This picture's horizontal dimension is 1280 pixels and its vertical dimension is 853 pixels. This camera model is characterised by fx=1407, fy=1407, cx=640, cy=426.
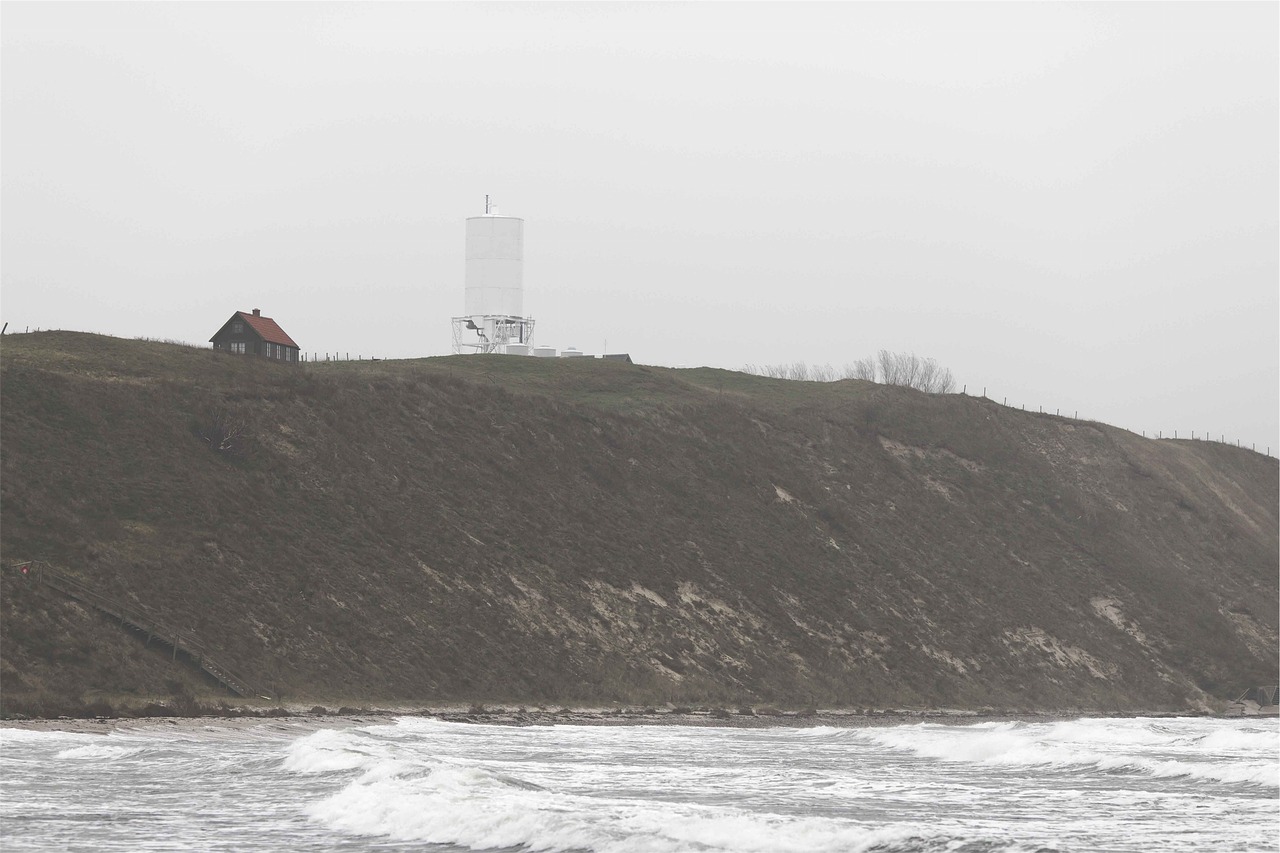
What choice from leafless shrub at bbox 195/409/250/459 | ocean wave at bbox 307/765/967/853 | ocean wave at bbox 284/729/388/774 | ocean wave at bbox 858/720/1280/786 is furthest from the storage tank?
ocean wave at bbox 307/765/967/853

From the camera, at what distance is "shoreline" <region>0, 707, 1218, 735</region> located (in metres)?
37.3

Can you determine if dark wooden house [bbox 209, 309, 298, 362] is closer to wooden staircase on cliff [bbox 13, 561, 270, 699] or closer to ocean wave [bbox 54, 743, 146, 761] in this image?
wooden staircase on cliff [bbox 13, 561, 270, 699]

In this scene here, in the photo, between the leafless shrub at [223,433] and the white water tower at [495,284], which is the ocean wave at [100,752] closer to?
the leafless shrub at [223,433]

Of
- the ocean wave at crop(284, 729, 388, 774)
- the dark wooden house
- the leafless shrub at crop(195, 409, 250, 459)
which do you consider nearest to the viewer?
the ocean wave at crop(284, 729, 388, 774)

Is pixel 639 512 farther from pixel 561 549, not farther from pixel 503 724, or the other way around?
pixel 503 724

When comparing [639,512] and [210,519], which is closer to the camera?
[210,519]

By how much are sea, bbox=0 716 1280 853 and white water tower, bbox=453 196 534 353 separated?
62.0 m

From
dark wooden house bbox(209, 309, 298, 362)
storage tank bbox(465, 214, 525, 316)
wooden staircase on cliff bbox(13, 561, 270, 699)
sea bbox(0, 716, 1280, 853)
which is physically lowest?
sea bbox(0, 716, 1280, 853)

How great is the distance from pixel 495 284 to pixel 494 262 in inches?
64.1

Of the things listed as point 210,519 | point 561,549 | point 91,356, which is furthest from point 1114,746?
point 91,356

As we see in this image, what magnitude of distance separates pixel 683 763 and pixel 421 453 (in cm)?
3682

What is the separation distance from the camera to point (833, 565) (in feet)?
247

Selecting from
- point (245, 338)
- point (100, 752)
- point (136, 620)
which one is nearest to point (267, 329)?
point (245, 338)

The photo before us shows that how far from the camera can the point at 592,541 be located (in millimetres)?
67375
